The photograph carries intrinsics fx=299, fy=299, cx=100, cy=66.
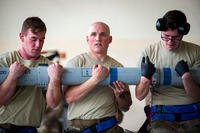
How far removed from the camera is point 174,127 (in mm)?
2098

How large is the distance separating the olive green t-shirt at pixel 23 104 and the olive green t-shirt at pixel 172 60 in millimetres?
765

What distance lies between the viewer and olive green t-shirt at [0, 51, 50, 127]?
74.1 inches

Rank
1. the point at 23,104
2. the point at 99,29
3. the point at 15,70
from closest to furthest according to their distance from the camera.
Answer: the point at 15,70
the point at 23,104
the point at 99,29

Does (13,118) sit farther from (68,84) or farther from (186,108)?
(186,108)

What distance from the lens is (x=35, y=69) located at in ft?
6.32

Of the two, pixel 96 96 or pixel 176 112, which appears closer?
pixel 96 96

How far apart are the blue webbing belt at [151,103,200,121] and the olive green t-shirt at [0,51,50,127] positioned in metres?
0.82

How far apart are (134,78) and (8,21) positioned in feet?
5.75

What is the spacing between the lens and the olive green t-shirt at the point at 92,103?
6.43 ft

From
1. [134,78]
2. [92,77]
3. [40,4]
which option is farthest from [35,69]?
[40,4]

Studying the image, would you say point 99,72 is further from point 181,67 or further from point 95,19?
point 95,19

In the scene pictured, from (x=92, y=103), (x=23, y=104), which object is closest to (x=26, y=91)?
(x=23, y=104)

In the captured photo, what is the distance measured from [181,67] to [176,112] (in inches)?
14.3

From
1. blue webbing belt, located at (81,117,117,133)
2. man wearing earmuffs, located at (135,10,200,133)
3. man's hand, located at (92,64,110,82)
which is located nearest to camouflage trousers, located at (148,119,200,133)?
man wearing earmuffs, located at (135,10,200,133)
